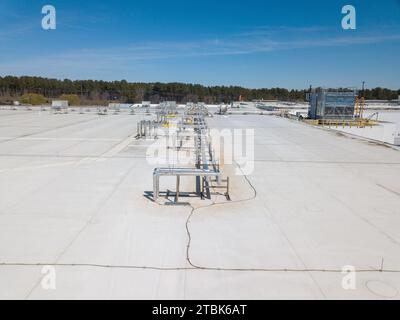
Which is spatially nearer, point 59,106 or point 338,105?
point 338,105

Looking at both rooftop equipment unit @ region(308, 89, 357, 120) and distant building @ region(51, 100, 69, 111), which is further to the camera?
distant building @ region(51, 100, 69, 111)

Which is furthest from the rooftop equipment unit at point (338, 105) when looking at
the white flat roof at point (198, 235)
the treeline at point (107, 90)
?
the treeline at point (107, 90)

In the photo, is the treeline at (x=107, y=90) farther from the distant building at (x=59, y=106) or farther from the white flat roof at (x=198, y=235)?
the white flat roof at (x=198, y=235)

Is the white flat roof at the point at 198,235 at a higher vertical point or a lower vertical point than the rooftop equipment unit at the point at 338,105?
lower

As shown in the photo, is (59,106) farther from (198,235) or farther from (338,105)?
(198,235)

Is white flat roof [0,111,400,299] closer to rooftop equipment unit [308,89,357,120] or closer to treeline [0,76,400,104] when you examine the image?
rooftop equipment unit [308,89,357,120]

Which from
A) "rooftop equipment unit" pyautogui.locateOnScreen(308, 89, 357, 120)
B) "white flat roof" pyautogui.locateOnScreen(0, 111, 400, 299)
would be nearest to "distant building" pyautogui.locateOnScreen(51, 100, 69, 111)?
"rooftop equipment unit" pyautogui.locateOnScreen(308, 89, 357, 120)

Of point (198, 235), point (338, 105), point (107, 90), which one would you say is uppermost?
point (107, 90)

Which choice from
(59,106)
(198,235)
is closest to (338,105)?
(198,235)

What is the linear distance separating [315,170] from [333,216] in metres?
5.91

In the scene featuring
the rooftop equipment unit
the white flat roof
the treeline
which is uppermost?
the treeline

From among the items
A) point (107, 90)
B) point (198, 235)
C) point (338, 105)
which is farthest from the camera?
point (107, 90)

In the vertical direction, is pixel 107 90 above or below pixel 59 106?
above
